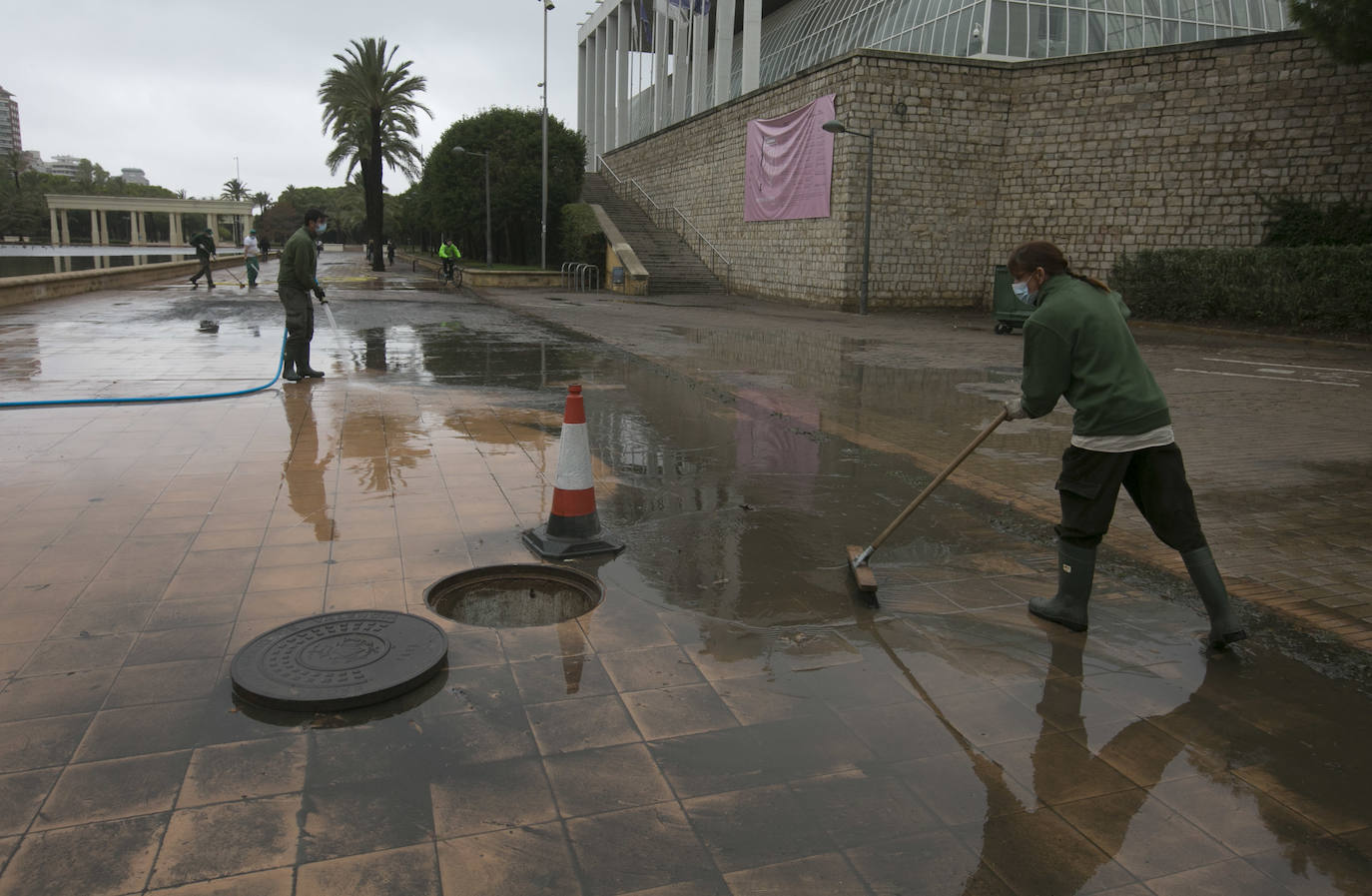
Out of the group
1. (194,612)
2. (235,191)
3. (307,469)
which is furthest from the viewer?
(235,191)

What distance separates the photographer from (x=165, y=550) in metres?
4.70

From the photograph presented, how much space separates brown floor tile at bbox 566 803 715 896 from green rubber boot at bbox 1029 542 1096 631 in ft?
7.26

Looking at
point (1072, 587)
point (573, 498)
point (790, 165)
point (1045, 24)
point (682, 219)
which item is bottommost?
point (1072, 587)

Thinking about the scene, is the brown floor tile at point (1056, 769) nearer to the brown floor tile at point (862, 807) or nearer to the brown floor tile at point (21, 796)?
the brown floor tile at point (862, 807)

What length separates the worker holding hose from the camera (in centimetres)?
999

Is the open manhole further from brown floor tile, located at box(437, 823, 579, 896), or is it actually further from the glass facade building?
the glass facade building

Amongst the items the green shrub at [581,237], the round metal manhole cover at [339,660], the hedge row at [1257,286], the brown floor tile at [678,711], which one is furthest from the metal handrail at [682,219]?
the brown floor tile at [678,711]

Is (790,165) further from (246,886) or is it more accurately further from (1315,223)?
(246,886)

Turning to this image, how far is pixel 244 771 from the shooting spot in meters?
2.78

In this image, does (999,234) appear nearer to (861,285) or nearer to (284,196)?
(861,285)

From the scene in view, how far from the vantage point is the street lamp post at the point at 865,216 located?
23156mm

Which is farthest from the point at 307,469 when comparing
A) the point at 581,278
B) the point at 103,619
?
the point at 581,278

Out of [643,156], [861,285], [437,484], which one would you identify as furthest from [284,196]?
[437,484]

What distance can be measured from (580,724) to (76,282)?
2605cm
